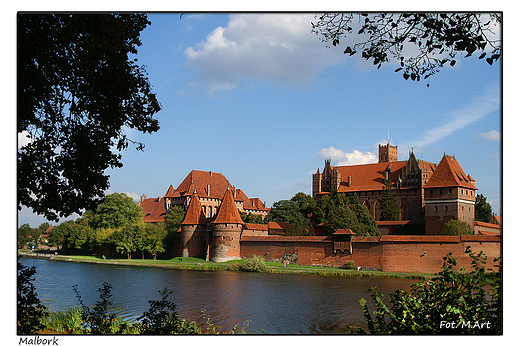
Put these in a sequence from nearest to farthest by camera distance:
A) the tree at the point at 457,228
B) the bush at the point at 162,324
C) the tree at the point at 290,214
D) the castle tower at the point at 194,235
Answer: the bush at the point at 162,324, the tree at the point at 457,228, the castle tower at the point at 194,235, the tree at the point at 290,214

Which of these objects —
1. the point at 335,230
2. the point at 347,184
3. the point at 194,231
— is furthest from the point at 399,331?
the point at 347,184

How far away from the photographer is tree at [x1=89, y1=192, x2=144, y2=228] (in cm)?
4703

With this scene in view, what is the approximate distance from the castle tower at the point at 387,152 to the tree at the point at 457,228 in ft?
130

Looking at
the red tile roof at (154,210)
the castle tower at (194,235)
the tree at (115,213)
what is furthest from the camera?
the red tile roof at (154,210)

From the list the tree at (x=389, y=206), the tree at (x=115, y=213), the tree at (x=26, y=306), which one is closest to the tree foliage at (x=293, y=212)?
the tree at (x=389, y=206)

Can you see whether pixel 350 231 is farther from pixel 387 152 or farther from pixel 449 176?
pixel 387 152

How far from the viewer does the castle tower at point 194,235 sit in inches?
1641

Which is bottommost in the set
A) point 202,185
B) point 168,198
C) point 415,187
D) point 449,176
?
point 168,198

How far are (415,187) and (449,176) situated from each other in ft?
36.6

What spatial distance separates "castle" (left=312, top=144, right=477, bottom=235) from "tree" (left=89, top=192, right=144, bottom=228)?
80.8 feet

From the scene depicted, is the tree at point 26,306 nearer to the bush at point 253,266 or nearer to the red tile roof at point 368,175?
the bush at point 253,266

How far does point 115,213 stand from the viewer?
1863 inches

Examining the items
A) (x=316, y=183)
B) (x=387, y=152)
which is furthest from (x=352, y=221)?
(x=387, y=152)

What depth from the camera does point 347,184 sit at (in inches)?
2361
